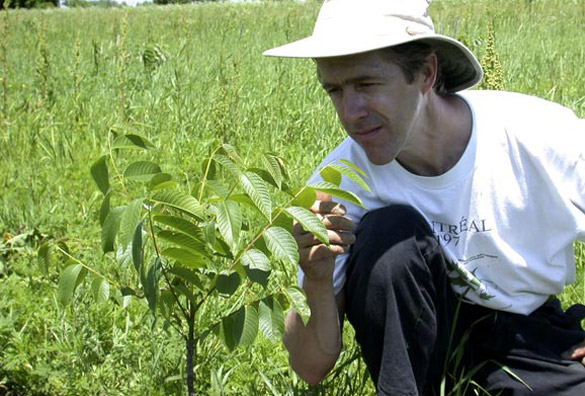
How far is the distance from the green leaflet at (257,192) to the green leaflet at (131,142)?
8.9 inches

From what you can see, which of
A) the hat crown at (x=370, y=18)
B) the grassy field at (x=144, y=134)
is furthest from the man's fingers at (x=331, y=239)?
the grassy field at (x=144, y=134)

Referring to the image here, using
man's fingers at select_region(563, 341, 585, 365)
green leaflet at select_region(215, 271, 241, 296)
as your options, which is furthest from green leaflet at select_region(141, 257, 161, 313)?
man's fingers at select_region(563, 341, 585, 365)

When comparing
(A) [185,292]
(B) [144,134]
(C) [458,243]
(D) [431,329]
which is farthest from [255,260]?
(B) [144,134]

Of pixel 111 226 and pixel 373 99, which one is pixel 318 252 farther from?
pixel 111 226

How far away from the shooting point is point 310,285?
5.50 ft

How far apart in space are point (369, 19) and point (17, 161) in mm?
2816

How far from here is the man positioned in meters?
1.64

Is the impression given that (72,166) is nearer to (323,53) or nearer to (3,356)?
(3,356)

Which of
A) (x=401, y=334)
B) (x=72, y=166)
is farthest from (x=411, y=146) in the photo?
(x=72, y=166)

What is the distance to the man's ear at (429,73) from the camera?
1.73 m

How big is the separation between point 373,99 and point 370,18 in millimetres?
187

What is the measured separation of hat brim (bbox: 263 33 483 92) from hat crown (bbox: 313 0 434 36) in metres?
0.03

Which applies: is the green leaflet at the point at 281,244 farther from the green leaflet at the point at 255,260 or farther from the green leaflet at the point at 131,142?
the green leaflet at the point at 131,142

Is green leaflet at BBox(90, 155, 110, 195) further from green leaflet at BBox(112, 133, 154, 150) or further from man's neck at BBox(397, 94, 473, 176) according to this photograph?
man's neck at BBox(397, 94, 473, 176)
